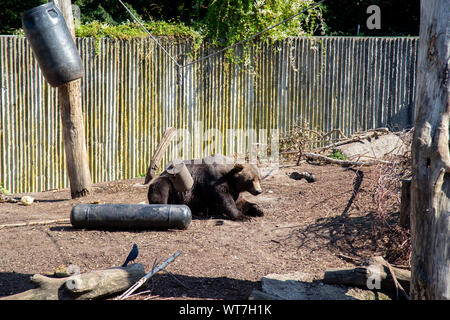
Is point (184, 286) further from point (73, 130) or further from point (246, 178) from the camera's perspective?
point (73, 130)

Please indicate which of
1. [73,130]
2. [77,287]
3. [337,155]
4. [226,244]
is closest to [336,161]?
[337,155]

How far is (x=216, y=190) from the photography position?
7.45 meters

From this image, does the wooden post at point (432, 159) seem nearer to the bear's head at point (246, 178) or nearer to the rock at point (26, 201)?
the bear's head at point (246, 178)

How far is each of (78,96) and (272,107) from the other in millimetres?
4994

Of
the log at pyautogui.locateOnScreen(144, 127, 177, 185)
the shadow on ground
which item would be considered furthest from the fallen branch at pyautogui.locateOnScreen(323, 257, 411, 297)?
the log at pyautogui.locateOnScreen(144, 127, 177, 185)

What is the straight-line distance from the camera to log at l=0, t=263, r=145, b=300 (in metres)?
4.05

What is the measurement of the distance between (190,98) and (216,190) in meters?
4.21

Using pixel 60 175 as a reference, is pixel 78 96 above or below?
above

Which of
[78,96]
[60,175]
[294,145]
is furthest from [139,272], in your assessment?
[294,145]

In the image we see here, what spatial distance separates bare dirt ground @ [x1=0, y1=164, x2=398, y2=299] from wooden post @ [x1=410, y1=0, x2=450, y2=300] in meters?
1.28

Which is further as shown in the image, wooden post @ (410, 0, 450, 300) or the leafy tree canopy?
the leafy tree canopy

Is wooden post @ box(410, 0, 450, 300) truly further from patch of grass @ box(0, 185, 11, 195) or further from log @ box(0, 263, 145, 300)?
patch of grass @ box(0, 185, 11, 195)
